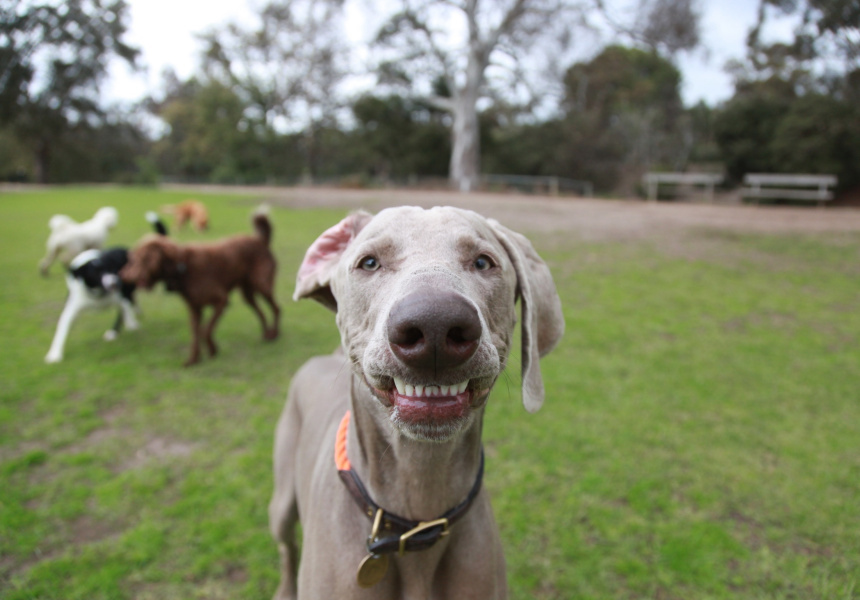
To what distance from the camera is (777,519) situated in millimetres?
3072

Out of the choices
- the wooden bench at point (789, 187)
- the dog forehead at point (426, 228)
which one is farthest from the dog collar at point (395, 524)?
the wooden bench at point (789, 187)

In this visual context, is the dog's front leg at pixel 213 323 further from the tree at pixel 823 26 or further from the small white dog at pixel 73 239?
the tree at pixel 823 26

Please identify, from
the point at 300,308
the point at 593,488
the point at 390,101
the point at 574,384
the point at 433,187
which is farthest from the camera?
the point at 390,101

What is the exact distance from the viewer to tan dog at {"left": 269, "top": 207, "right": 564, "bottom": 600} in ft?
4.09

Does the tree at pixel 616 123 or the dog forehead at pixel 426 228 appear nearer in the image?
the dog forehead at pixel 426 228

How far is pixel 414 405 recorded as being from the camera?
4.09 feet

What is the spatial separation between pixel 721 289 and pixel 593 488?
5721mm

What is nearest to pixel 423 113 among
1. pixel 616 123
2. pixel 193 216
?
pixel 616 123

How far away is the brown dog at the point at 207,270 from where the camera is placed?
4.96 meters

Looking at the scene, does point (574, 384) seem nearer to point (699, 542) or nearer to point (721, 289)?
point (699, 542)

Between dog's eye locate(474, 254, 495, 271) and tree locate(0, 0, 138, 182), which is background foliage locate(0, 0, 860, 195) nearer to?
tree locate(0, 0, 138, 182)

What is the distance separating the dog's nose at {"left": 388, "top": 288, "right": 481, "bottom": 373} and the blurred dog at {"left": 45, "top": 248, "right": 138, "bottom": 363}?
529 cm

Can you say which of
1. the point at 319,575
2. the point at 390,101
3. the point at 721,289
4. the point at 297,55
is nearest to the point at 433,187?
the point at 390,101

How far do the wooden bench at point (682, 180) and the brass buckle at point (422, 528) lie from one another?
18373 mm
